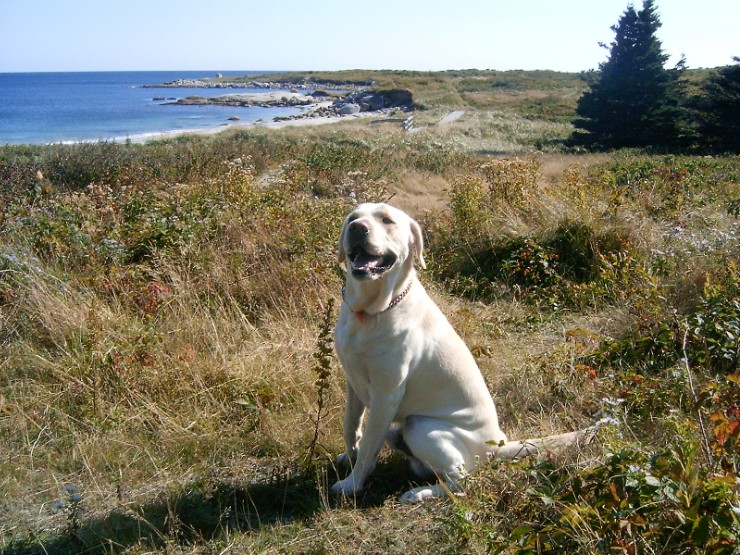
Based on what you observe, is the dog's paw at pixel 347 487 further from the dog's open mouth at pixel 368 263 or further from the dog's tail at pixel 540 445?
the dog's open mouth at pixel 368 263

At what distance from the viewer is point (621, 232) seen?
21.0 feet

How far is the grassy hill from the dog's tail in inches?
2.2

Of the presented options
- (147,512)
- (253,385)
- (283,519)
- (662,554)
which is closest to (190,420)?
(253,385)

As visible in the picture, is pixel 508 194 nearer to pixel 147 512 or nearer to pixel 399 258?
pixel 399 258

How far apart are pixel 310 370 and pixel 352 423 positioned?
0.89 meters

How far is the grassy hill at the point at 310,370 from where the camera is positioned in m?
2.40

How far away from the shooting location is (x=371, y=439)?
2787 millimetres

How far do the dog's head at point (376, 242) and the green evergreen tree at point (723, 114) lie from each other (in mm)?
23856

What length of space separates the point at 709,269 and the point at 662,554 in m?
3.82

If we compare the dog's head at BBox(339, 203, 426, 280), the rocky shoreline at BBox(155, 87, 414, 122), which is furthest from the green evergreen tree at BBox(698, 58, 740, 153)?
the rocky shoreline at BBox(155, 87, 414, 122)

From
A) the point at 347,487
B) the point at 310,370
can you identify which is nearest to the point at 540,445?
the point at 347,487

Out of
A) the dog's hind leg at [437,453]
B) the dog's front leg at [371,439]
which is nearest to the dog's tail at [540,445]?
the dog's hind leg at [437,453]

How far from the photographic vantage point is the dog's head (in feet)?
8.66

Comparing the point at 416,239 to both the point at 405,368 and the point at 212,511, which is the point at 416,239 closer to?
the point at 405,368
